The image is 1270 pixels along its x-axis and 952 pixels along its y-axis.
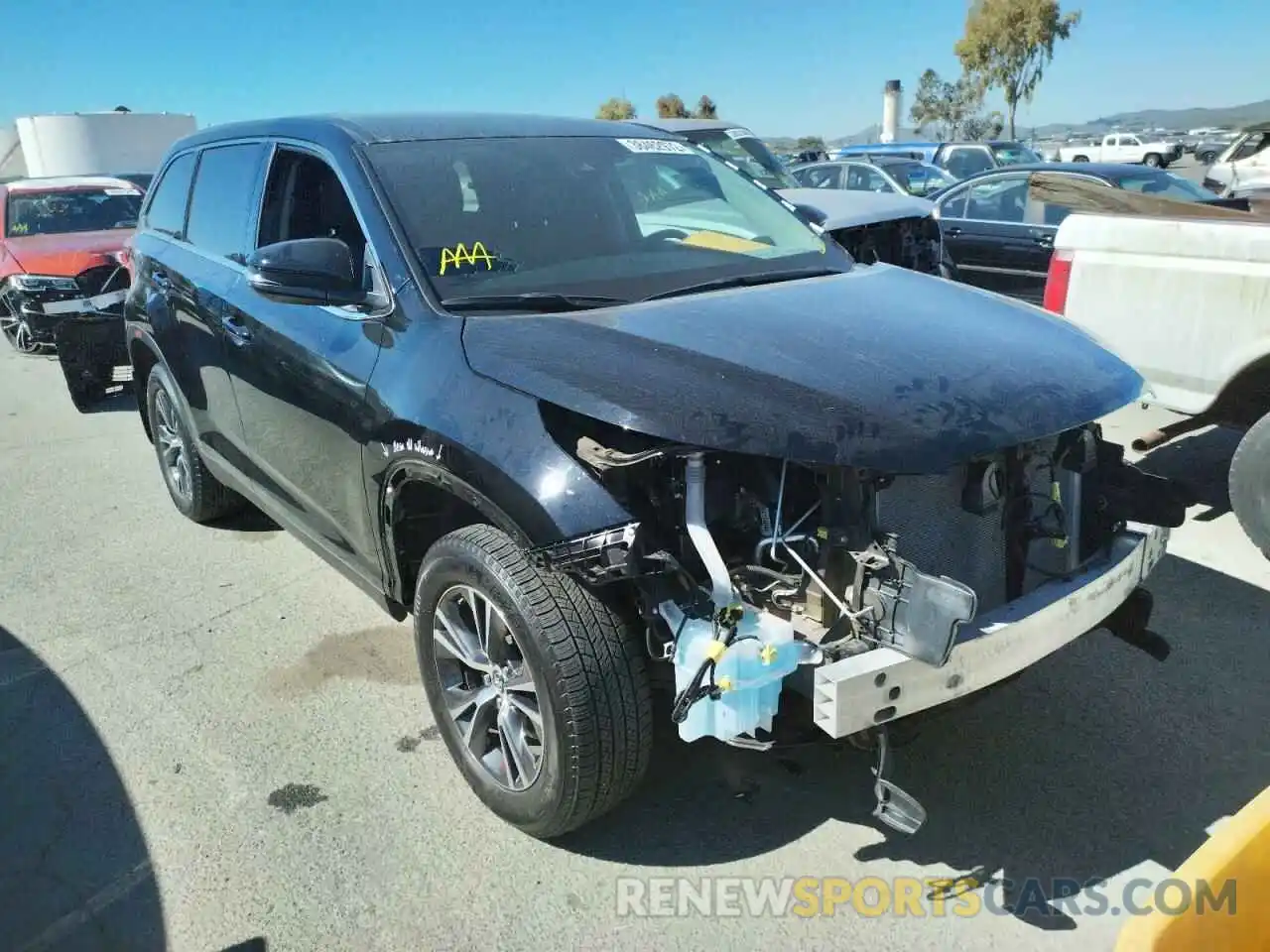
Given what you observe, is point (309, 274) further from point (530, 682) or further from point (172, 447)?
point (172, 447)

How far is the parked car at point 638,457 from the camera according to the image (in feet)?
7.59

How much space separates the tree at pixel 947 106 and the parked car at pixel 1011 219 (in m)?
56.2

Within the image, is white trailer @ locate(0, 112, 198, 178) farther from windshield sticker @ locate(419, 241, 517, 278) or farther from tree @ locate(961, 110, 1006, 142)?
tree @ locate(961, 110, 1006, 142)

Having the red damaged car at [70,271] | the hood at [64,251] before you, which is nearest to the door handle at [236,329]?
the red damaged car at [70,271]

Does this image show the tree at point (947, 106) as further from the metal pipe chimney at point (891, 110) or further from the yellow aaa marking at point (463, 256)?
the yellow aaa marking at point (463, 256)

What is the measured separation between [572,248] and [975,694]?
73.0 inches

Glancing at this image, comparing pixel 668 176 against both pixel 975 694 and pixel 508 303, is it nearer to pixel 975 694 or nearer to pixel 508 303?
pixel 508 303

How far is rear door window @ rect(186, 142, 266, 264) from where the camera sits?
3.96 meters

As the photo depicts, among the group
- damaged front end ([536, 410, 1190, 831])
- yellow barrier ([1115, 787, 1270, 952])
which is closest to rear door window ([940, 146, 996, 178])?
damaged front end ([536, 410, 1190, 831])

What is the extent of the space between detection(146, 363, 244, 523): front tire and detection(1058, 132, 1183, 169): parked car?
3955 centimetres

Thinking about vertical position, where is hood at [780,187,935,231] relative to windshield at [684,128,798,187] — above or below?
below

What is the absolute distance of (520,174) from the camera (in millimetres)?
3430

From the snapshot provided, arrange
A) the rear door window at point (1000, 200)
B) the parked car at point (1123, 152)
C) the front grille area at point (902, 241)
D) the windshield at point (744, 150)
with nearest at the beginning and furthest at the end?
the front grille area at point (902, 241) < the rear door window at point (1000, 200) < the windshield at point (744, 150) < the parked car at point (1123, 152)

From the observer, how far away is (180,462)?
5246 millimetres
